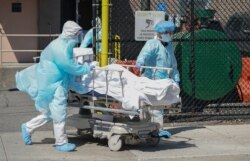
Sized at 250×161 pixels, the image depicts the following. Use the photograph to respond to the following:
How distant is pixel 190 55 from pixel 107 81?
3131 mm

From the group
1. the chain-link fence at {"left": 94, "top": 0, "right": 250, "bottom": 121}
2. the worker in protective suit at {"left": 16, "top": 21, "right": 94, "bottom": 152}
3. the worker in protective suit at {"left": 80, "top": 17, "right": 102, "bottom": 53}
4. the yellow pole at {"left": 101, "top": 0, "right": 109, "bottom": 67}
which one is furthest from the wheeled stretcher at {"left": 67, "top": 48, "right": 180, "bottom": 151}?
the chain-link fence at {"left": 94, "top": 0, "right": 250, "bottom": 121}

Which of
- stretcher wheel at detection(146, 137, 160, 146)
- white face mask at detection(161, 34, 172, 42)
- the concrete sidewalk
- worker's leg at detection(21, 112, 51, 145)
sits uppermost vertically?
white face mask at detection(161, 34, 172, 42)

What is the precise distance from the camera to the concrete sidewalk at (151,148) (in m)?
8.26

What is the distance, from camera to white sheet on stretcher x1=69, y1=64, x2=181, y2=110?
8.07m

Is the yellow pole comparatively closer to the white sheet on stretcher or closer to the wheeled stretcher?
the wheeled stretcher

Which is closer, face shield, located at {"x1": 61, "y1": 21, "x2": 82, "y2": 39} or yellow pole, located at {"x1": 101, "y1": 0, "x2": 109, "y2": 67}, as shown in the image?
face shield, located at {"x1": 61, "y1": 21, "x2": 82, "y2": 39}

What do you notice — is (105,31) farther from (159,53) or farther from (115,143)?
(115,143)

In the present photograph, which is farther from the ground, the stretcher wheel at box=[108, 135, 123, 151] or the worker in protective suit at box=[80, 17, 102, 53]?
the worker in protective suit at box=[80, 17, 102, 53]

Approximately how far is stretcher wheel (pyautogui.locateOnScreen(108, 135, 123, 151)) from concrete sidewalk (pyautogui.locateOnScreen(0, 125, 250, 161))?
0.22 ft

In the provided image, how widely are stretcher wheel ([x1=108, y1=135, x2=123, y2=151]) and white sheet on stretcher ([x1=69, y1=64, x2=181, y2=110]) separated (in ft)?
1.88

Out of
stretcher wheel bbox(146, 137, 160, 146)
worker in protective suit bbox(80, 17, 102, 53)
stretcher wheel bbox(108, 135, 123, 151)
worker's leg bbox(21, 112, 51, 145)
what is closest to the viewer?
stretcher wheel bbox(108, 135, 123, 151)

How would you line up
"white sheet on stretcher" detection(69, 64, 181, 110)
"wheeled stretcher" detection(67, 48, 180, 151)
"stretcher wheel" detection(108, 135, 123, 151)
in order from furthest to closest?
"stretcher wheel" detection(108, 135, 123, 151)
"wheeled stretcher" detection(67, 48, 180, 151)
"white sheet on stretcher" detection(69, 64, 181, 110)

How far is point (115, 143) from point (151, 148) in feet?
2.05

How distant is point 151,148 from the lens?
8.88 meters
